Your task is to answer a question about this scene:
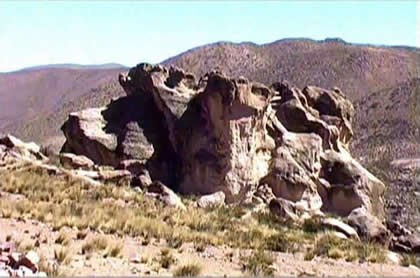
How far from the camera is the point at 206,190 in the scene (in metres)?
29.7

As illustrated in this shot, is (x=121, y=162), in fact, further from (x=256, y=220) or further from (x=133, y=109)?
(x=256, y=220)

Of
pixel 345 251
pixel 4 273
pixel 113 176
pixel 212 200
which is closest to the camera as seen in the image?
pixel 4 273

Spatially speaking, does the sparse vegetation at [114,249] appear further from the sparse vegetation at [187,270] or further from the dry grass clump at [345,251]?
the dry grass clump at [345,251]

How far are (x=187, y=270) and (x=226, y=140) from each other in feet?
59.5

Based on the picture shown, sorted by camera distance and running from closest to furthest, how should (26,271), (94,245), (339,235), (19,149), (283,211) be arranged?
(26,271) → (94,245) → (339,235) → (283,211) → (19,149)

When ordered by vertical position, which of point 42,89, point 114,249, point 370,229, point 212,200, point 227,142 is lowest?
point 212,200

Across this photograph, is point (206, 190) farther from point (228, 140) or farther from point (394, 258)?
point (394, 258)

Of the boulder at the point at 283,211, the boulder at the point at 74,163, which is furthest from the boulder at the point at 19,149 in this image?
the boulder at the point at 283,211

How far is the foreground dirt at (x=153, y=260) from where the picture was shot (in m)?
11.7

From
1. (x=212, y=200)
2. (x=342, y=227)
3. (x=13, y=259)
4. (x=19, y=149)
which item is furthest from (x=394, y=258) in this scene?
(x=19, y=149)

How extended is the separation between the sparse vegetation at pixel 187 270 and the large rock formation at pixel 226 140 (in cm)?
1655

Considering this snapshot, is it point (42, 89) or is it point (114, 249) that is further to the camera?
point (42, 89)

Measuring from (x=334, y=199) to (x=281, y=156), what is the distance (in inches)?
122

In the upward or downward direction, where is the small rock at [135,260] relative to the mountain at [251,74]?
downward
